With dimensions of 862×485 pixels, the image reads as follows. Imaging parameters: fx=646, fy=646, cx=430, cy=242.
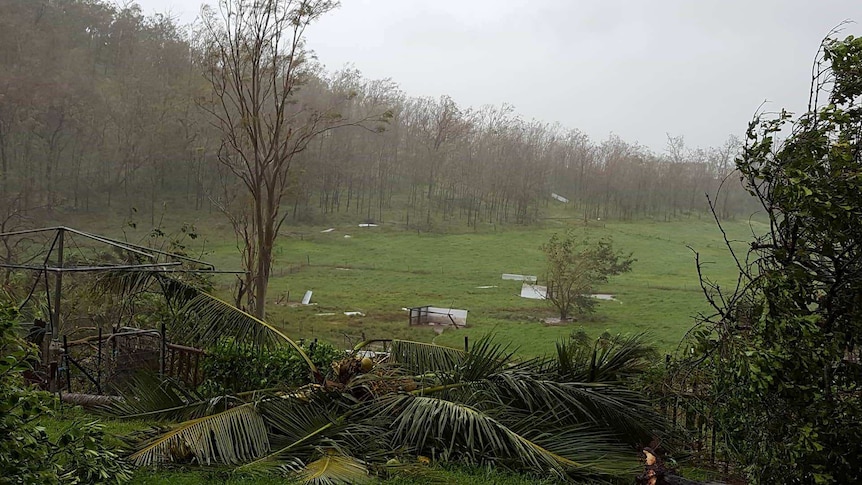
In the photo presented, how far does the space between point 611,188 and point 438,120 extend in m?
6.72

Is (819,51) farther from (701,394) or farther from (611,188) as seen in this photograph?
(611,188)

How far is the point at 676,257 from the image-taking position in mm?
19078

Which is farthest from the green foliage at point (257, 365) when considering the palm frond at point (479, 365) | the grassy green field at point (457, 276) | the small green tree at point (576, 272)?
the small green tree at point (576, 272)

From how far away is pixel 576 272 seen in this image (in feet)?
43.6

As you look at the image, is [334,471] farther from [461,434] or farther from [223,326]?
[223,326]

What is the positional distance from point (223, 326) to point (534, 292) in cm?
1182

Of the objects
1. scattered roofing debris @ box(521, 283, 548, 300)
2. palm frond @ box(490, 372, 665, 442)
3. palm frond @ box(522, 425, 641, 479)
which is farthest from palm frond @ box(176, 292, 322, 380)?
scattered roofing debris @ box(521, 283, 548, 300)

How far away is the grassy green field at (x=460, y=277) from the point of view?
497 inches

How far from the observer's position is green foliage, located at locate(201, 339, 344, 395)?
4.46m

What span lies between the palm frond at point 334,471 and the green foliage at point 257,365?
1099mm

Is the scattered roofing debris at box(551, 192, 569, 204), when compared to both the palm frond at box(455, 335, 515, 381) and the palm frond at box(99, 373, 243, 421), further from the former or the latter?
the palm frond at box(99, 373, 243, 421)

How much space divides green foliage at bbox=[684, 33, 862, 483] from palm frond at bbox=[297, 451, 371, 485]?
1.73 meters

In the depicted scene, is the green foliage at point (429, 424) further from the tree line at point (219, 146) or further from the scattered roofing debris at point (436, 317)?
the scattered roofing debris at point (436, 317)

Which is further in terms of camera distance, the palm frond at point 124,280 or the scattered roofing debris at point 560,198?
the scattered roofing debris at point 560,198
